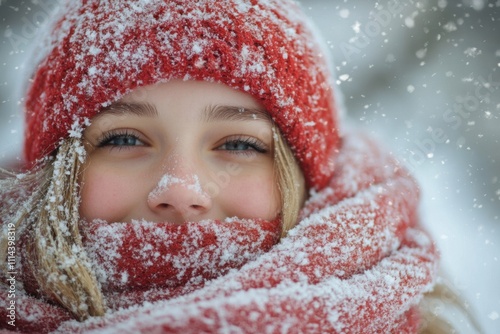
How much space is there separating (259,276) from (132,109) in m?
0.49

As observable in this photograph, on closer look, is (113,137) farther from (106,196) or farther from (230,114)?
(230,114)

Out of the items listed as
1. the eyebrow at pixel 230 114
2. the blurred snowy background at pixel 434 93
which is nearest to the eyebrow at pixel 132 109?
the eyebrow at pixel 230 114

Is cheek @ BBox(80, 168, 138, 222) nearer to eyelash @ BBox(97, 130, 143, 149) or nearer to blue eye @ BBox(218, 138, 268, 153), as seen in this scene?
eyelash @ BBox(97, 130, 143, 149)

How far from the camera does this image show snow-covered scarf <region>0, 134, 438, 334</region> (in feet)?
2.67

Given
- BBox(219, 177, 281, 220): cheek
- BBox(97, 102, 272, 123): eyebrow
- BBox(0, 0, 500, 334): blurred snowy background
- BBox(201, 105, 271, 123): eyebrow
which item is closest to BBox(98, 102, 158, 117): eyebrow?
BBox(97, 102, 272, 123): eyebrow

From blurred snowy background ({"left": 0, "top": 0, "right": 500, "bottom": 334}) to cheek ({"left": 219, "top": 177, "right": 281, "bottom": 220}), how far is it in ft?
4.02

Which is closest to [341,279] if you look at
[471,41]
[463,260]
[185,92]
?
[185,92]

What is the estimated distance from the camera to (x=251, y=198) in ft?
3.64

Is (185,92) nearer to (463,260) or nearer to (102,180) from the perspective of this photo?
(102,180)

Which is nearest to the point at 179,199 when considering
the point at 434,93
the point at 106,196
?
the point at 106,196

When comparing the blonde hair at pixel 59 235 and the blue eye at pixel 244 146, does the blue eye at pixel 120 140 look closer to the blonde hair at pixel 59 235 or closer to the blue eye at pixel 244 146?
the blonde hair at pixel 59 235

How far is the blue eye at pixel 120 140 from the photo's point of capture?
3.68ft

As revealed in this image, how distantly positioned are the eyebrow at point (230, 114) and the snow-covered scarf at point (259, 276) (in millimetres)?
246

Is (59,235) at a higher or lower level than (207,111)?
lower
